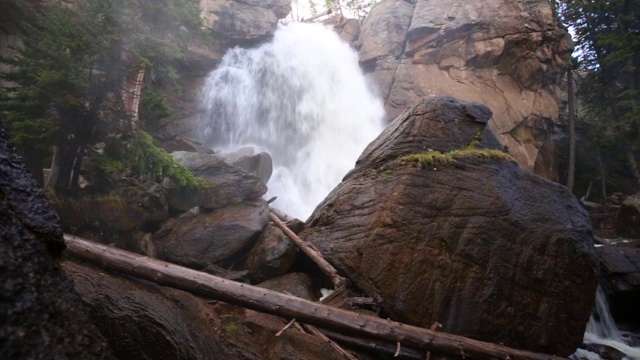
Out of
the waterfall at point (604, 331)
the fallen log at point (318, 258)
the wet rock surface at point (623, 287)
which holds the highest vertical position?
the fallen log at point (318, 258)

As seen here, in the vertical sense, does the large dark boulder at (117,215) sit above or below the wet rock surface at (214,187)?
below

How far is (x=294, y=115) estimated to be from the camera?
1756cm

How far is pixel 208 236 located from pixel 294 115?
11107mm

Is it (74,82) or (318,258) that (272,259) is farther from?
(74,82)

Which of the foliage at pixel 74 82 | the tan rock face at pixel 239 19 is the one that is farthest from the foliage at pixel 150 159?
the tan rock face at pixel 239 19

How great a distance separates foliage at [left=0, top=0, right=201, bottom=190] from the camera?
19.5 ft

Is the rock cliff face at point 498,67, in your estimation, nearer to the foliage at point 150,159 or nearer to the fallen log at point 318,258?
the fallen log at point 318,258

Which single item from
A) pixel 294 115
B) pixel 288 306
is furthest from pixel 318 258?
pixel 294 115

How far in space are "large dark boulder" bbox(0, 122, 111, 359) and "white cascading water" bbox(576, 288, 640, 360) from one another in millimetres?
9035

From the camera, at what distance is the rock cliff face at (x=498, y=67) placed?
18594mm

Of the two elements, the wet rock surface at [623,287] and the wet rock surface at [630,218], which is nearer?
the wet rock surface at [623,287]

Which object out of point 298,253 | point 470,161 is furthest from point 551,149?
point 298,253

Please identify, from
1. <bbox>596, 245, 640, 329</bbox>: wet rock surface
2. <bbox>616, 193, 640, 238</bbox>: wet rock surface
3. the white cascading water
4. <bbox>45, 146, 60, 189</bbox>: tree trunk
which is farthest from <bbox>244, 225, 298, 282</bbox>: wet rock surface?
<bbox>616, 193, 640, 238</bbox>: wet rock surface

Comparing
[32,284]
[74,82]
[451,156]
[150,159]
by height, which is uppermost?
[74,82]
